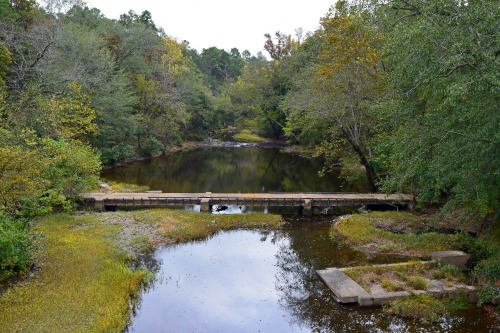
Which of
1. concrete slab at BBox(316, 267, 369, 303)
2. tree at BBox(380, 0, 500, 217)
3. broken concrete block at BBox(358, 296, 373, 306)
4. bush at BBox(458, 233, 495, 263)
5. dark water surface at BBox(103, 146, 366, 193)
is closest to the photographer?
tree at BBox(380, 0, 500, 217)

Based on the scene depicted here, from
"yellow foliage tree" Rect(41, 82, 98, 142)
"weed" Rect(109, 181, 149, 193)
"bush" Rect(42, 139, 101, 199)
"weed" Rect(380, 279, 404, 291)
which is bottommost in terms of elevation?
"weed" Rect(380, 279, 404, 291)

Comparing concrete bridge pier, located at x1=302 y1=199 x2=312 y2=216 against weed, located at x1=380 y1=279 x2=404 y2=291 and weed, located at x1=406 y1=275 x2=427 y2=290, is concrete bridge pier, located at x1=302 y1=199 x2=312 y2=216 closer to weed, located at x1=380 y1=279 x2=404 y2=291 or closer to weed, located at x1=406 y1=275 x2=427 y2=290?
weed, located at x1=380 y1=279 x2=404 y2=291

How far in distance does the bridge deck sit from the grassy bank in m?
1.32

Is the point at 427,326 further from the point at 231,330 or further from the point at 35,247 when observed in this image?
the point at 35,247

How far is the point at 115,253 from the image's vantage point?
55.7ft

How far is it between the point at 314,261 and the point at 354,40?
48.7 feet

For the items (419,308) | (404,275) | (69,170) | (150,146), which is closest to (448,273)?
(404,275)

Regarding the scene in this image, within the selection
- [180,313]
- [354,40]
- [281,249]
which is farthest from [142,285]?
[354,40]

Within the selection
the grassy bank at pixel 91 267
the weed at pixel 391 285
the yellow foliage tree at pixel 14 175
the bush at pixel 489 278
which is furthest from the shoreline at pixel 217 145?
the bush at pixel 489 278

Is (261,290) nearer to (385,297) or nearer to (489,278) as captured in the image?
(385,297)

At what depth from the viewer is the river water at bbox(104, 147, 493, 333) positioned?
40.5 ft

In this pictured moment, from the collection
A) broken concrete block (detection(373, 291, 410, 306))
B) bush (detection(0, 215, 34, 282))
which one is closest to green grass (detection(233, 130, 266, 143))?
bush (detection(0, 215, 34, 282))

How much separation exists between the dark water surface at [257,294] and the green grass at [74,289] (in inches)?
33.6

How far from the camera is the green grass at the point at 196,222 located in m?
20.4
